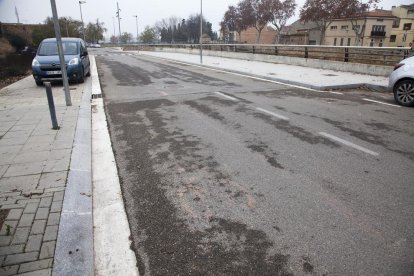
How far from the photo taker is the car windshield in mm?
13156

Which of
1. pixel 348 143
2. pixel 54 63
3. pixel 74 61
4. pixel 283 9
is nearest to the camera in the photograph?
pixel 348 143

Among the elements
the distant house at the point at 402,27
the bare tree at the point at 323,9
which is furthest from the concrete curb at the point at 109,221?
the distant house at the point at 402,27

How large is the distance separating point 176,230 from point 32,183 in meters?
2.17

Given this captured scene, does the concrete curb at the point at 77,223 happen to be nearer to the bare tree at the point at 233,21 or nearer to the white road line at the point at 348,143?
the white road line at the point at 348,143

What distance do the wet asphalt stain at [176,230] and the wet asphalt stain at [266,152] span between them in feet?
2.80

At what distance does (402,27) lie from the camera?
68688 mm

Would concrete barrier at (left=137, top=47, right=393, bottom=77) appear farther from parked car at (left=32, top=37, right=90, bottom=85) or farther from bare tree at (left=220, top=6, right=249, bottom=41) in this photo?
bare tree at (left=220, top=6, right=249, bottom=41)

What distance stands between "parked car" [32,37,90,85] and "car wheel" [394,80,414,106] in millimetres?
11537

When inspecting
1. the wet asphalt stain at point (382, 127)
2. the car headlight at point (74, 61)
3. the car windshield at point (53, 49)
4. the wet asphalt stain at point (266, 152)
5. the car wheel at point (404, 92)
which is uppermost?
the car windshield at point (53, 49)

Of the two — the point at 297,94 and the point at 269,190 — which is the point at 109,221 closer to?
the point at 269,190

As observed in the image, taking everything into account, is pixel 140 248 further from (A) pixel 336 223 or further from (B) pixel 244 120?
(B) pixel 244 120

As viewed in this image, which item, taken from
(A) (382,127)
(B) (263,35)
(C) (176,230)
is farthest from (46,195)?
(B) (263,35)

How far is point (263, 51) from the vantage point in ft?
84.5

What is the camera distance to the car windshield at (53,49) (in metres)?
13.2
